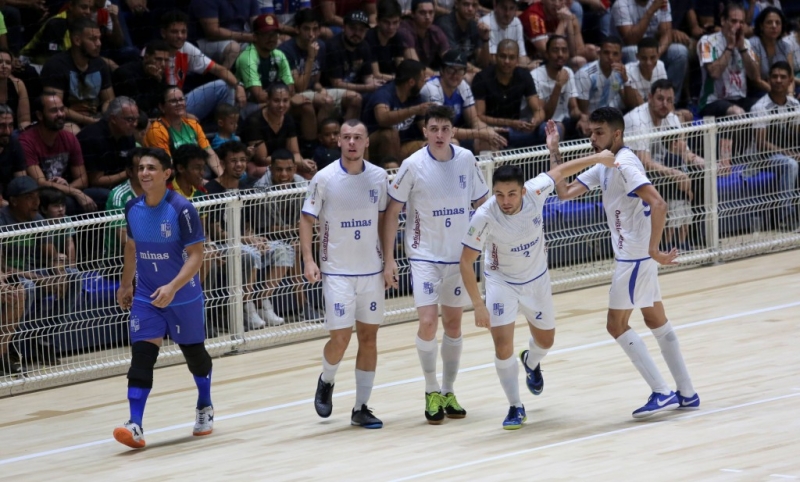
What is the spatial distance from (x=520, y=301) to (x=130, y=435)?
2.53 m

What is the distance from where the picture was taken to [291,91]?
41.7ft

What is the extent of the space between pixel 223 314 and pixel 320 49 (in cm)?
405

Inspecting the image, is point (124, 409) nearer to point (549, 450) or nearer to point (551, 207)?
point (549, 450)

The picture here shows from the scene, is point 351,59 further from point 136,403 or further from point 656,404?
point 656,404

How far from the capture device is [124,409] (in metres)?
8.84

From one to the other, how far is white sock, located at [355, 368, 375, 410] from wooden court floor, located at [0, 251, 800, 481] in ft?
0.63

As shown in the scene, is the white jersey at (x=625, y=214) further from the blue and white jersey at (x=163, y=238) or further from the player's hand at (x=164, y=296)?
the player's hand at (x=164, y=296)

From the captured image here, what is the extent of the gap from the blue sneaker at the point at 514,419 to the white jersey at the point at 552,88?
6999 millimetres

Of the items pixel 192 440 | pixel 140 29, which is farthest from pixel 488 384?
pixel 140 29

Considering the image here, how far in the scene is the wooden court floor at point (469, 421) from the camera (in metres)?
6.73

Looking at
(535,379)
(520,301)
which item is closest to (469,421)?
(535,379)

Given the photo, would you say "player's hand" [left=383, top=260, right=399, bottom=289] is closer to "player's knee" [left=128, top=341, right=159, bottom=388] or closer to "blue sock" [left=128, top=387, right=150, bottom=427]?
"player's knee" [left=128, top=341, right=159, bottom=388]

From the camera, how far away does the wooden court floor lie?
673cm

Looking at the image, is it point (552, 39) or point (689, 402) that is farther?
point (552, 39)
